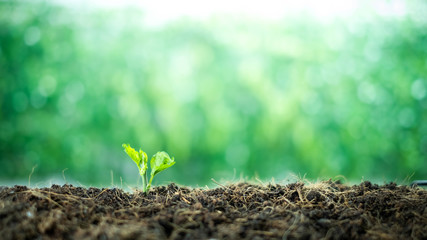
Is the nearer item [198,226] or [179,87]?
[198,226]

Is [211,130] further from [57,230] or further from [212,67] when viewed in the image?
[57,230]

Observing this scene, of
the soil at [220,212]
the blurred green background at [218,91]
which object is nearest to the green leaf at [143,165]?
the soil at [220,212]

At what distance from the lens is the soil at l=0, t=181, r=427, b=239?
1.07 meters

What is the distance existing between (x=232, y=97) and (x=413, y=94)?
6.23ft

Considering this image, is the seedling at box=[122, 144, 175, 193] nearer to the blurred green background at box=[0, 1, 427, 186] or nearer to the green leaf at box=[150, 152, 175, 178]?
the green leaf at box=[150, 152, 175, 178]

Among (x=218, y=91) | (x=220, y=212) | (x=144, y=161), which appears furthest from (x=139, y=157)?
(x=218, y=91)

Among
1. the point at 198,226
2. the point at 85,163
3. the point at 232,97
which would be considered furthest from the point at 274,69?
the point at 198,226

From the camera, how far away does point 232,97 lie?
147 inches

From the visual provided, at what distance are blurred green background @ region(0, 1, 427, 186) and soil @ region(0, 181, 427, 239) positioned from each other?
6.59ft

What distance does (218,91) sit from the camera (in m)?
3.73

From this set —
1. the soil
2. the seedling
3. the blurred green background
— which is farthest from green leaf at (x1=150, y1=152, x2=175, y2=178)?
the blurred green background

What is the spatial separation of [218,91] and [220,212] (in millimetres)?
2518

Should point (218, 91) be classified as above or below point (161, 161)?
above

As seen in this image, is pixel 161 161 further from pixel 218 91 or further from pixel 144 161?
pixel 218 91
